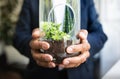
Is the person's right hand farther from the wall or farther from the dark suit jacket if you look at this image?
the wall

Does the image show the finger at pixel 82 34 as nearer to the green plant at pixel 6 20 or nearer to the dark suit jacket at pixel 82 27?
the dark suit jacket at pixel 82 27

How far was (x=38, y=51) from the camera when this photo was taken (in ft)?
1.59

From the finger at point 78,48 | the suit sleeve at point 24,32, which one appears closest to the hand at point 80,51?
the finger at point 78,48

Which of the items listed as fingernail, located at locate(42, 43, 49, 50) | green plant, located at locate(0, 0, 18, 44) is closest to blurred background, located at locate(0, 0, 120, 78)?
green plant, located at locate(0, 0, 18, 44)

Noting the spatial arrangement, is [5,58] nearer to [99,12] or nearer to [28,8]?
[28,8]

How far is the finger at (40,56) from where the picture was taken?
44cm

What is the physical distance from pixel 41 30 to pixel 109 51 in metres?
0.18

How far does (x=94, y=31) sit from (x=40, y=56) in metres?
0.13

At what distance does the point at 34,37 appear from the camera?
1.60 ft

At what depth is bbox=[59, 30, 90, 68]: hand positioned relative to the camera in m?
0.44

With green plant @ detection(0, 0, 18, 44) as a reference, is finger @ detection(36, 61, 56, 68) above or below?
below

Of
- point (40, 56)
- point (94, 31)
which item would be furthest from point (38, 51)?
point (94, 31)

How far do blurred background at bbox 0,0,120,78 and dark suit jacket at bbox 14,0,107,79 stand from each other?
0.02 m

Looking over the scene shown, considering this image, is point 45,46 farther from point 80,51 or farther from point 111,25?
point 111,25
